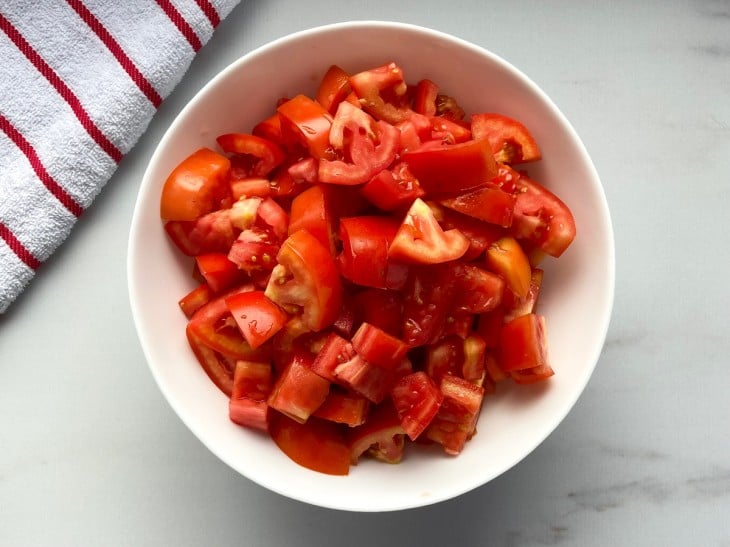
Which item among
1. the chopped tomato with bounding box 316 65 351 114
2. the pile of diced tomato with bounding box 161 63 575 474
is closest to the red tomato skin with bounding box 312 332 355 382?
the pile of diced tomato with bounding box 161 63 575 474

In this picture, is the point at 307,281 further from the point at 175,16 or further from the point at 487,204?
the point at 175,16

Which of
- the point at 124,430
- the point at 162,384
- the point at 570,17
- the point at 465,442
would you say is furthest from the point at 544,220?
the point at 124,430

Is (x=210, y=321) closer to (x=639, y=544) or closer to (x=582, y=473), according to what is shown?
(x=582, y=473)

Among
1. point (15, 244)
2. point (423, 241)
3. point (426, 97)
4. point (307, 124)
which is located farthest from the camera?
point (15, 244)

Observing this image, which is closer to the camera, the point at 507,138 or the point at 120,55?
the point at 507,138

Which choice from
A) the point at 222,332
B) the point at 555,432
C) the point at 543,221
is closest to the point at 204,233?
the point at 222,332

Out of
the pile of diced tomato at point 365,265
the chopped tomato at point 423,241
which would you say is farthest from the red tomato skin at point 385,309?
the chopped tomato at point 423,241

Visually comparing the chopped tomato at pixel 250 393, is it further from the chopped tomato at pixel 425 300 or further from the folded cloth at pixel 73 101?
the folded cloth at pixel 73 101
